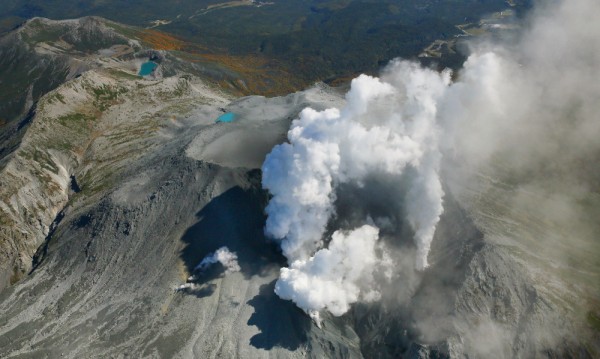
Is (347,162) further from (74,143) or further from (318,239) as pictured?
(74,143)

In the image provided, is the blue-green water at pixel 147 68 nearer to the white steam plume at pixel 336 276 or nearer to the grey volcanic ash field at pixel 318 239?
the grey volcanic ash field at pixel 318 239

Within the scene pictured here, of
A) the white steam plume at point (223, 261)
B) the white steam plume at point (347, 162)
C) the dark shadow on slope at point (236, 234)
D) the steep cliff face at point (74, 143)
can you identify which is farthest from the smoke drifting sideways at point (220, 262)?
the steep cliff face at point (74, 143)

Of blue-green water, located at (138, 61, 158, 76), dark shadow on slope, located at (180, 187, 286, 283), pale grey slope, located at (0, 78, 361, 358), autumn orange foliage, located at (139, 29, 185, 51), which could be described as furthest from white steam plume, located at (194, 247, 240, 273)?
autumn orange foliage, located at (139, 29, 185, 51)

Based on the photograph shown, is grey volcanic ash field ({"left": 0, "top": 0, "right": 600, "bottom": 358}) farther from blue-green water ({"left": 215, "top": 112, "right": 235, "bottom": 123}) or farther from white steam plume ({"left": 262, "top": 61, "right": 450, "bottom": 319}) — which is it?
blue-green water ({"left": 215, "top": 112, "right": 235, "bottom": 123})

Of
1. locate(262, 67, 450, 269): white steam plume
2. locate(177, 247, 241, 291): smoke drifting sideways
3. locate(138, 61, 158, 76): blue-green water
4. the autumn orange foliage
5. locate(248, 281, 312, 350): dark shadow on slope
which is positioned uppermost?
locate(262, 67, 450, 269): white steam plume

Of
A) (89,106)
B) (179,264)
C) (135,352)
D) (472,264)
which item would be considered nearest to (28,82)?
(89,106)

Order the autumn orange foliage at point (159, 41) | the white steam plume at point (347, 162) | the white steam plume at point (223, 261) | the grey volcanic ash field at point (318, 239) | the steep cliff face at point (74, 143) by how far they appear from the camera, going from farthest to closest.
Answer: the autumn orange foliage at point (159, 41), the steep cliff face at point (74, 143), the white steam plume at point (347, 162), the white steam plume at point (223, 261), the grey volcanic ash field at point (318, 239)

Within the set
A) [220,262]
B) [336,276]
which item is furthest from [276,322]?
[220,262]
